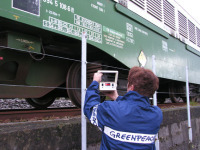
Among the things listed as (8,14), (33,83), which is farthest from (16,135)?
(33,83)

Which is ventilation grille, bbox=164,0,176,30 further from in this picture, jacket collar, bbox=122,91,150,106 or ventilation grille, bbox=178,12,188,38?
jacket collar, bbox=122,91,150,106

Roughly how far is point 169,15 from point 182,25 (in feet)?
4.91

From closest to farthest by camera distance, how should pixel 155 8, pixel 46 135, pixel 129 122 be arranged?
pixel 129 122
pixel 46 135
pixel 155 8

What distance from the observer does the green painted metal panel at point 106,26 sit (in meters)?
2.97

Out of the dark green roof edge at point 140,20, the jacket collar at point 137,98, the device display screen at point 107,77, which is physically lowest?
the jacket collar at point 137,98

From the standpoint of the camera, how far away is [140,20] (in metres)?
5.44

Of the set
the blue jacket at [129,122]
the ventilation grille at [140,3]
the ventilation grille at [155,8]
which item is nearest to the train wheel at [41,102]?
the ventilation grille at [140,3]

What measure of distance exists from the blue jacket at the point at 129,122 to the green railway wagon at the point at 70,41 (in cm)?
98

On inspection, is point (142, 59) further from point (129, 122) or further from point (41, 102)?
point (129, 122)

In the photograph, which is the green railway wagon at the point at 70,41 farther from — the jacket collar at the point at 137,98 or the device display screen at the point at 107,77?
the jacket collar at the point at 137,98

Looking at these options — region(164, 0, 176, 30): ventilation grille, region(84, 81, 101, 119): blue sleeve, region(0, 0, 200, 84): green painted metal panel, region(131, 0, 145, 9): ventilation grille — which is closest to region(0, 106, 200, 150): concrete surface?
region(84, 81, 101, 119): blue sleeve

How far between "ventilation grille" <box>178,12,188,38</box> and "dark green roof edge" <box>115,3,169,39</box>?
176 cm

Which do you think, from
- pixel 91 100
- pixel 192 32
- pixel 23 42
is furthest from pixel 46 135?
pixel 192 32

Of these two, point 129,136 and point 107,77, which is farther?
point 107,77
